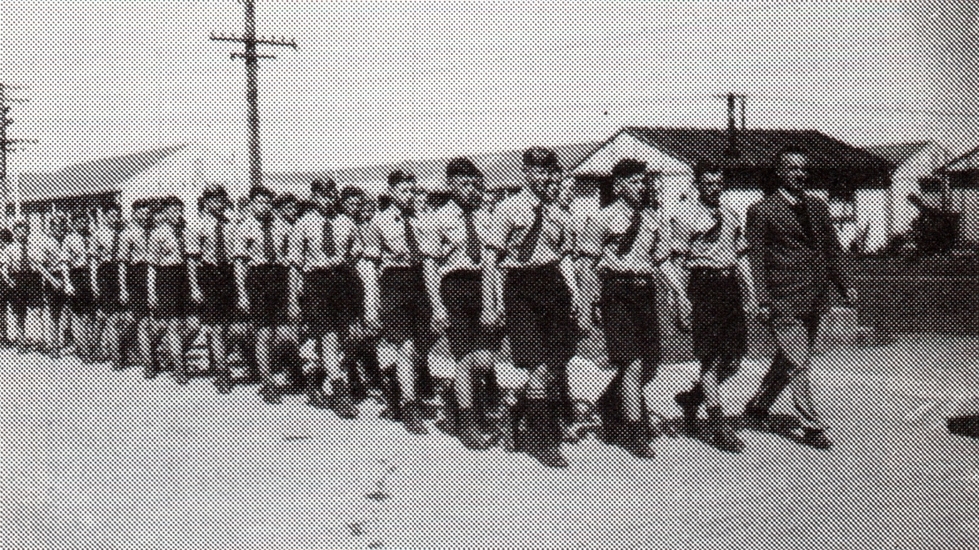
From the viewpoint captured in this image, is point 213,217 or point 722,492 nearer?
point 722,492

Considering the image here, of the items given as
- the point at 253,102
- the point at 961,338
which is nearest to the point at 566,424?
the point at 961,338

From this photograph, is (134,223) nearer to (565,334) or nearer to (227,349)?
(227,349)

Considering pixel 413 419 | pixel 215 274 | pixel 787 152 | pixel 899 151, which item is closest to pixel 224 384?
pixel 215 274

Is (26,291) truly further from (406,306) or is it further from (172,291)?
(406,306)

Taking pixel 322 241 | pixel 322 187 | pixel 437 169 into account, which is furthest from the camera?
pixel 437 169

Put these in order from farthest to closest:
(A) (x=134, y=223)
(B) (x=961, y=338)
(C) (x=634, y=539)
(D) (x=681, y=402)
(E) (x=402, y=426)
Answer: (B) (x=961, y=338) < (A) (x=134, y=223) < (E) (x=402, y=426) < (D) (x=681, y=402) < (C) (x=634, y=539)

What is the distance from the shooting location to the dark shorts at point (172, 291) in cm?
977

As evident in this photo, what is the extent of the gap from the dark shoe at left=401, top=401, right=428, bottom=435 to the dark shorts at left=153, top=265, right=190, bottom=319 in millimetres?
3261

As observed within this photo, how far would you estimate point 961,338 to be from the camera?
450 inches

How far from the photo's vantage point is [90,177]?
58.3 metres

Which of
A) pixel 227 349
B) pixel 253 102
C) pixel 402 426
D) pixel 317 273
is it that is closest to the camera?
pixel 402 426

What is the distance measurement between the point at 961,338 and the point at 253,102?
11883 millimetres

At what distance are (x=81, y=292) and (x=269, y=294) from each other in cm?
375

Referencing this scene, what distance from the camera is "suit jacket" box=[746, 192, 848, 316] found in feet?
20.1
